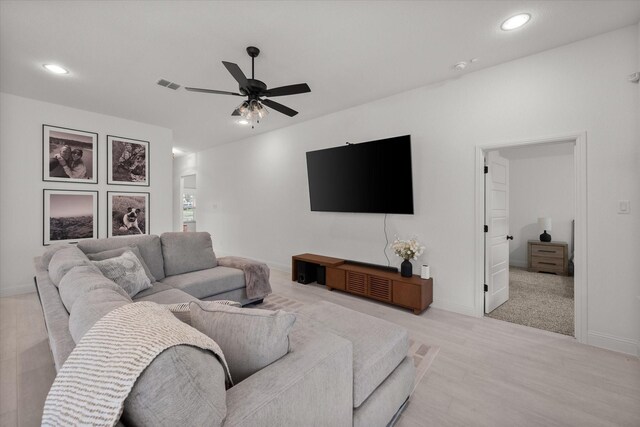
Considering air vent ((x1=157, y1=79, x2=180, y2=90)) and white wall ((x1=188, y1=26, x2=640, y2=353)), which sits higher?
air vent ((x1=157, y1=79, x2=180, y2=90))

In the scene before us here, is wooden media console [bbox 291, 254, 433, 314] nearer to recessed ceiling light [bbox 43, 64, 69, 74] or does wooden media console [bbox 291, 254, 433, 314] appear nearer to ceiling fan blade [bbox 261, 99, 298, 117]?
ceiling fan blade [bbox 261, 99, 298, 117]

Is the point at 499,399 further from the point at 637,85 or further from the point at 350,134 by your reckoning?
the point at 350,134

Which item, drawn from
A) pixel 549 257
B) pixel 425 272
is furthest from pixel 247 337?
pixel 549 257

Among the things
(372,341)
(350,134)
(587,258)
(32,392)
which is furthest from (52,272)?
(587,258)

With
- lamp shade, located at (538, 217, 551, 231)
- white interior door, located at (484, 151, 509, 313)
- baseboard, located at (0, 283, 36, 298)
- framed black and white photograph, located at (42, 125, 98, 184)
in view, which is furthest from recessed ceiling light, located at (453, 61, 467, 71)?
baseboard, located at (0, 283, 36, 298)

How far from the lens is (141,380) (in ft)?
2.13

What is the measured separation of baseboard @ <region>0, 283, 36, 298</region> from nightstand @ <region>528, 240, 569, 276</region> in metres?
8.40

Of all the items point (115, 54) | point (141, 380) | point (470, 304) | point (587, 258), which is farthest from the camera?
point (470, 304)

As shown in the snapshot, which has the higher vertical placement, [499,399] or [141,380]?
[141,380]

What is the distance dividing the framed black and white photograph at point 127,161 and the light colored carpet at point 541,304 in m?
5.83

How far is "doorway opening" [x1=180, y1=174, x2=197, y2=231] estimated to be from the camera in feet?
27.6

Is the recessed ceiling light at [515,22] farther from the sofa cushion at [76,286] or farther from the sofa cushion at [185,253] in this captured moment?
the sofa cushion at [185,253]

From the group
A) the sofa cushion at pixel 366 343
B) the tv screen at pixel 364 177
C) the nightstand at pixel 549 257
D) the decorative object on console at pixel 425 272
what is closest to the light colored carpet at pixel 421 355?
the sofa cushion at pixel 366 343

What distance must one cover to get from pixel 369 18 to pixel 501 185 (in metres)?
2.62
